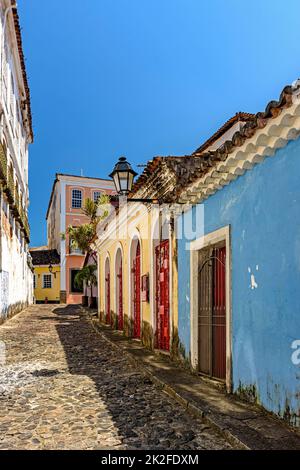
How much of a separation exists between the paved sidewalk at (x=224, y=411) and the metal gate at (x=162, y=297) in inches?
46.0

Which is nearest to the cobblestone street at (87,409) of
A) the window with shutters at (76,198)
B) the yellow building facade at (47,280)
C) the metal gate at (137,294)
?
the metal gate at (137,294)

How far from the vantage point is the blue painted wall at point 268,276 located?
13.9 feet

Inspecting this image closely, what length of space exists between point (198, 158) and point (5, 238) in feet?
31.4

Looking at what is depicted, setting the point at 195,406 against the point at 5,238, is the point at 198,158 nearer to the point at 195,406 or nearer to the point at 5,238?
the point at 195,406

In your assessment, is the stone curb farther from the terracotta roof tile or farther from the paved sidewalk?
the terracotta roof tile

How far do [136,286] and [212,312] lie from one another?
562cm

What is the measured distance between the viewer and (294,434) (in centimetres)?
399

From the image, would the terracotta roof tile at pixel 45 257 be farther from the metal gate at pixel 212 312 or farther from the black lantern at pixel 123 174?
the metal gate at pixel 212 312

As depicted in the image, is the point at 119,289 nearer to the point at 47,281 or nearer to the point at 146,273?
the point at 146,273

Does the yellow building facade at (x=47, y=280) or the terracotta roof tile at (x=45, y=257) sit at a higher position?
the terracotta roof tile at (x=45, y=257)

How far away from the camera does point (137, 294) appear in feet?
39.5

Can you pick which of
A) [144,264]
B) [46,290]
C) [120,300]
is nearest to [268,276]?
[144,264]

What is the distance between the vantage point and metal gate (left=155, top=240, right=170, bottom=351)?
8977 mm

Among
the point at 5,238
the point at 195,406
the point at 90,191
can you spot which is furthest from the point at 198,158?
the point at 90,191
